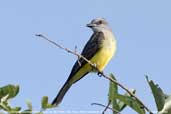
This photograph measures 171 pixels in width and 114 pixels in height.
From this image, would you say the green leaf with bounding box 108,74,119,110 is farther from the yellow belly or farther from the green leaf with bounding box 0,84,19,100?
the yellow belly

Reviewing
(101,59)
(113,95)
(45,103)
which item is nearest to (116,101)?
(113,95)

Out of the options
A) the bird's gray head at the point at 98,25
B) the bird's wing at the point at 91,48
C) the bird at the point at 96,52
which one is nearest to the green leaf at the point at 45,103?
the bird at the point at 96,52

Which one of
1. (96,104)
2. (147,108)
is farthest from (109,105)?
(147,108)

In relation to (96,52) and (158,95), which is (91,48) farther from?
(158,95)

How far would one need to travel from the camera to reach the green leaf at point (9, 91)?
229cm

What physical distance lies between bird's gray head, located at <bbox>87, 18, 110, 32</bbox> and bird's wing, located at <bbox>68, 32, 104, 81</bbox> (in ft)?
0.81

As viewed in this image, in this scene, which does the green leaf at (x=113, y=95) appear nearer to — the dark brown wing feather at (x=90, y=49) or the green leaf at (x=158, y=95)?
the green leaf at (x=158, y=95)

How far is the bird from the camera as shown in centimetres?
973

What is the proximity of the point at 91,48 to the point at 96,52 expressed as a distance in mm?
439

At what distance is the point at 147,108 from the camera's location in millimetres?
2402

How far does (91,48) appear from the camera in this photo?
1072 centimetres

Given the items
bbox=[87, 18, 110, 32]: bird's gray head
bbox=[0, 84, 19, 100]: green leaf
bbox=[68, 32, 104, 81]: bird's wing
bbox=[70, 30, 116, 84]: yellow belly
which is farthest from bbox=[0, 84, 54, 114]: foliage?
bbox=[87, 18, 110, 32]: bird's gray head

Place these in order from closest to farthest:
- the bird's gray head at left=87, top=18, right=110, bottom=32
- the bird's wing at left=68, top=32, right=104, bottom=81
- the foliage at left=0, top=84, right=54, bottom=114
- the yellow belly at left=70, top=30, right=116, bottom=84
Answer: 1. the foliage at left=0, top=84, right=54, bottom=114
2. the yellow belly at left=70, top=30, right=116, bottom=84
3. the bird's wing at left=68, top=32, right=104, bottom=81
4. the bird's gray head at left=87, top=18, right=110, bottom=32

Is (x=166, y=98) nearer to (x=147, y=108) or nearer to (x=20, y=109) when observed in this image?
(x=147, y=108)
